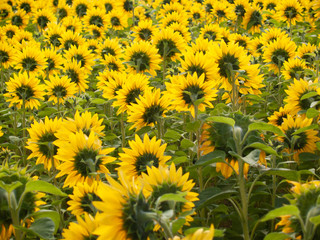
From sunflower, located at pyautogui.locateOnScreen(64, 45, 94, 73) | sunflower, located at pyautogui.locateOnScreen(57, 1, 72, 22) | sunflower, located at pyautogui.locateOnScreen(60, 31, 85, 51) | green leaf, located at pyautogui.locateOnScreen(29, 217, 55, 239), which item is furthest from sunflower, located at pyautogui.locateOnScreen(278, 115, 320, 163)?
sunflower, located at pyautogui.locateOnScreen(57, 1, 72, 22)

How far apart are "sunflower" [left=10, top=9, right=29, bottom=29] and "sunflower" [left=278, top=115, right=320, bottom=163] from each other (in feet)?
17.3

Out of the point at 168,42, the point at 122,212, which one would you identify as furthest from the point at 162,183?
the point at 168,42

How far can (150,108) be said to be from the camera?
2078mm

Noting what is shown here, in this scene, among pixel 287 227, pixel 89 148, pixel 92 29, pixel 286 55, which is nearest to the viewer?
pixel 287 227

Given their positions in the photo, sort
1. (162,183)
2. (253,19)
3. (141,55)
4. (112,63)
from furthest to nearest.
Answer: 1. (253,19)
2. (112,63)
3. (141,55)
4. (162,183)

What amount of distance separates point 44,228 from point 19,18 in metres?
5.65

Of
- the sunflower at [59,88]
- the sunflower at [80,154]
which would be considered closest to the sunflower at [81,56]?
the sunflower at [59,88]

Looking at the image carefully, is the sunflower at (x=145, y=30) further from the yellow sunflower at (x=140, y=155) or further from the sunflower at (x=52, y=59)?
the yellow sunflower at (x=140, y=155)

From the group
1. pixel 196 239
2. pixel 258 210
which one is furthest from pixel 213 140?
pixel 196 239

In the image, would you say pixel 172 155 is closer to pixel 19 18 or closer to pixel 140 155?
pixel 140 155

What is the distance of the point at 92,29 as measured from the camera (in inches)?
214

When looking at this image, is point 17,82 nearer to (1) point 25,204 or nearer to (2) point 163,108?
(2) point 163,108

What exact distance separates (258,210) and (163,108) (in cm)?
73

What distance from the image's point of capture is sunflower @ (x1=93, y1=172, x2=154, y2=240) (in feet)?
3.21
